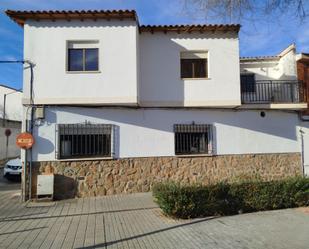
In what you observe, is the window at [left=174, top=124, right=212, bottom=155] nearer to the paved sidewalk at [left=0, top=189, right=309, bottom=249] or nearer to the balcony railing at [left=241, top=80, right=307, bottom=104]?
the balcony railing at [left=241, top=80, right=307, bottom=104]

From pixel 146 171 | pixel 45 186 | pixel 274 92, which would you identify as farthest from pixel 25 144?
pixel 274 92

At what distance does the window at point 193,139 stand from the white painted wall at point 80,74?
242 centimetres

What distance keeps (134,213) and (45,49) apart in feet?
21.3

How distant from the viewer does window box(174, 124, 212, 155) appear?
13.5 m

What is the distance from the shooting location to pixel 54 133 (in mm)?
12375

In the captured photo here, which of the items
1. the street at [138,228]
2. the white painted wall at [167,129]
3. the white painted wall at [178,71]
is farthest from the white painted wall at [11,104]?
the street at [138,228]

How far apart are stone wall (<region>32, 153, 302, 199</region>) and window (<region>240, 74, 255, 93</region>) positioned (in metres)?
3.00

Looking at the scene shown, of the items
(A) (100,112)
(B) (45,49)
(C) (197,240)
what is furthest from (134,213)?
(B) (45,49)

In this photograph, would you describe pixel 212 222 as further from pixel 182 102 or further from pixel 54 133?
pixel 54 133

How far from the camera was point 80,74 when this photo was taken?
12141mm

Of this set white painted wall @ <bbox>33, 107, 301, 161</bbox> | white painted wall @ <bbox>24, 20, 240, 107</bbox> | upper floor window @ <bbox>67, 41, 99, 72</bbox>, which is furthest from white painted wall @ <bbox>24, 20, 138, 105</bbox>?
white painted wall @ <bbox>33, 107, 301, 161</bbox>

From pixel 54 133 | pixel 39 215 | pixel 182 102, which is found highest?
pixel 182 102

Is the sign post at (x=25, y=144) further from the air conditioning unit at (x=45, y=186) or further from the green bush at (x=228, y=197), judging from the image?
the green bush at (x=228, y=197)

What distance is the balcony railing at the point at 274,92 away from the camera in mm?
14727
